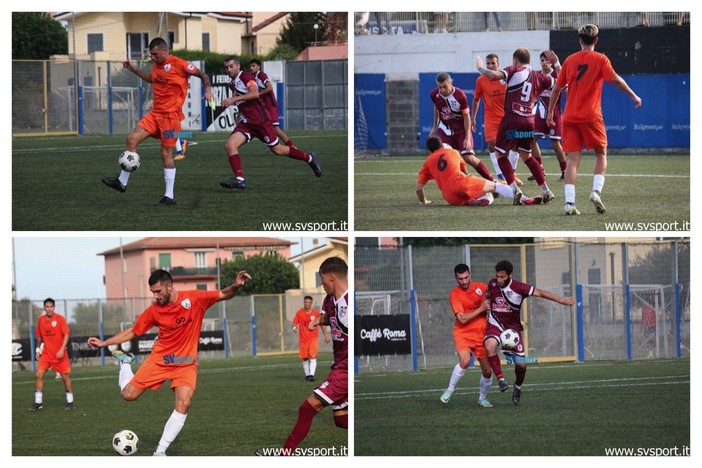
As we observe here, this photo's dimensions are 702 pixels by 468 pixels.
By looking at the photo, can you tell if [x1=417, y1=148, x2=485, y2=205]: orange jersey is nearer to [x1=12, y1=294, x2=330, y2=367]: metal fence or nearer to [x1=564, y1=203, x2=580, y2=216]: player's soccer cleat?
[x1=564, y1=203, x2=580, y2=216]: player's soccer cleat

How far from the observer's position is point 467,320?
9492 millimetres

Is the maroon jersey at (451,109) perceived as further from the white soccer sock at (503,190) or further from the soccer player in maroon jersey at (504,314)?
the soccer player in maroon jersey at (504,314)

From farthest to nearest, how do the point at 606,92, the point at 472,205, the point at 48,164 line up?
the point at 606,92, the point at 48,164, the point at 472,205

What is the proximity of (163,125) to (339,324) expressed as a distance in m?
4.18

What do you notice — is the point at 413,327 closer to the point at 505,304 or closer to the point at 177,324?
the point at 505,304

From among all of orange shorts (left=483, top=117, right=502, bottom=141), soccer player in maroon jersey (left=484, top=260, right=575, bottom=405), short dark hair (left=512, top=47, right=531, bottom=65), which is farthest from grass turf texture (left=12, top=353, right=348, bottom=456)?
short dark hair (left=512, top=47, right=531, bottom=65)

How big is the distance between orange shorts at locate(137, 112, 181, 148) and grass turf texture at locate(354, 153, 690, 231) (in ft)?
7.69

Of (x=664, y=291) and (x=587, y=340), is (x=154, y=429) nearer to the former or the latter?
(x=587, y=340)

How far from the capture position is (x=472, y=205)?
433 inches

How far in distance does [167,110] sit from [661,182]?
7.78m

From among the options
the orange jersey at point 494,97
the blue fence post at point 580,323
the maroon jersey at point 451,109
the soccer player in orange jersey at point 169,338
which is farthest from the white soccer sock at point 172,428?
the blue fence post at point 580,323

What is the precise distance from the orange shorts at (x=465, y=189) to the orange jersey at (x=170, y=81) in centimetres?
338

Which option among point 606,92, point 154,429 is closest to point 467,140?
point 154,429

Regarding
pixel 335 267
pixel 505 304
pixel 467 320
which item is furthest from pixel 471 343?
pixel 335 267
